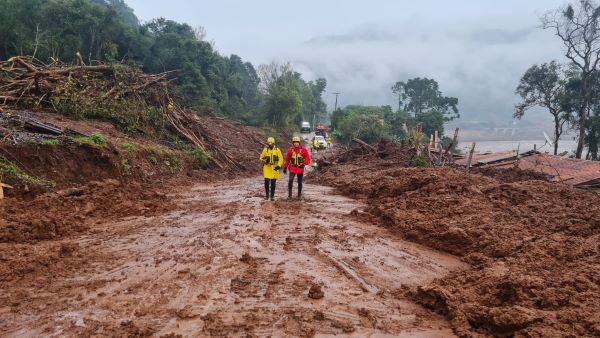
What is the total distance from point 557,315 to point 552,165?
14.1 m

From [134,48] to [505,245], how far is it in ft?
107

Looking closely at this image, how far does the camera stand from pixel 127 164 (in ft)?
36.4

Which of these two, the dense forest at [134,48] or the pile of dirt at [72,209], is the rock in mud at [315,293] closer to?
the pile of dirt at [72,209]

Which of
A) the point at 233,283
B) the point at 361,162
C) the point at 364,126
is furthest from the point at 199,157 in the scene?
the point at 364,126

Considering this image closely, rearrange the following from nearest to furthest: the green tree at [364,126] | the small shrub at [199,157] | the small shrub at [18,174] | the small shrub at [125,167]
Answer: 1. the small shrub at [18,174]
2. the small shrub at [125,167]
3. the small shrub at [199,157]
4. the green tree at [364,126]

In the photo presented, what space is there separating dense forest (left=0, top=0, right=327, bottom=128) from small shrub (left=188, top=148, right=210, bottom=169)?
428 cm

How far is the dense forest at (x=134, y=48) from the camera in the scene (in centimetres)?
A: 2636

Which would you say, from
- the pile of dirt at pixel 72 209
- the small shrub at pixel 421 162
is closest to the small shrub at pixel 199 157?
the pile of dirt at pixel 72 209

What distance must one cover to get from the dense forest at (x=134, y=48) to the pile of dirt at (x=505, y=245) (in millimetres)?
13663

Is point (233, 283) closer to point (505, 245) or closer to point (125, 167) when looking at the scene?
point (505, 245)

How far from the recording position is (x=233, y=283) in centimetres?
450

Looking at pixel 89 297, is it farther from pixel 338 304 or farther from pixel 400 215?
pixel 400 215

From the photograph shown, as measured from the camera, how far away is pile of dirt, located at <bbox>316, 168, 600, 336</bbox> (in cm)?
353

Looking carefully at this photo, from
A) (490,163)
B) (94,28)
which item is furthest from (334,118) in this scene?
(490,163)
